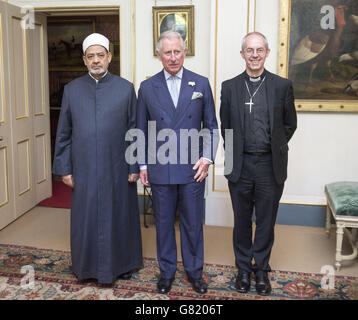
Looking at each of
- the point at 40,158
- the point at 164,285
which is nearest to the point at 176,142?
the point at 164,285

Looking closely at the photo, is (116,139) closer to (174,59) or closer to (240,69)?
(174,59)

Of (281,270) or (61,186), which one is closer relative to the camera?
(281,270)

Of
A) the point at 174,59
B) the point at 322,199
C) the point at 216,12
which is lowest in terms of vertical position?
the point at 322,199

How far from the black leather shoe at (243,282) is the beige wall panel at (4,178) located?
2.48 m

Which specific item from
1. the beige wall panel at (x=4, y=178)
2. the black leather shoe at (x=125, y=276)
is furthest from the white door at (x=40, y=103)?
the black leather shoe at (x=125, y=276)

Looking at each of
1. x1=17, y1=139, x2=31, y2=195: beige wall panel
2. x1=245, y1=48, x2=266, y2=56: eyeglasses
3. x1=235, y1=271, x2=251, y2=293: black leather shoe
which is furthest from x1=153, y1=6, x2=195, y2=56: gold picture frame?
x1=235, y1=271, x2=251, y2=293: black leather shoe

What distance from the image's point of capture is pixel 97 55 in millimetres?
2898

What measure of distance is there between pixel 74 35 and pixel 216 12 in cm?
344

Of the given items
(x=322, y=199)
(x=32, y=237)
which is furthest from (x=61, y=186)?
(x=322, y=199)

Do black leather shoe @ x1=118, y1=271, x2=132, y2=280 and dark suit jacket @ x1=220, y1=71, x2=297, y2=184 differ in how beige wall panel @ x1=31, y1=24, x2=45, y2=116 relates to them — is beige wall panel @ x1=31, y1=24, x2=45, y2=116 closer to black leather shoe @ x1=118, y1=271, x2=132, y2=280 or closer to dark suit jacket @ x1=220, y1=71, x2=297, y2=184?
black leather shoe @ x1=118, y1=271, x2=132, y2=280

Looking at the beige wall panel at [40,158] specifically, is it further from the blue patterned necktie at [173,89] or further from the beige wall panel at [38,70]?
the blue patterned necktie at [173,89]

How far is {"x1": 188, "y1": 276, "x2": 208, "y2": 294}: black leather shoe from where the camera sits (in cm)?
297

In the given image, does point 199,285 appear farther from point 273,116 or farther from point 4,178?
point 4,178

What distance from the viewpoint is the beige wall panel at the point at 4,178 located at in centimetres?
422
